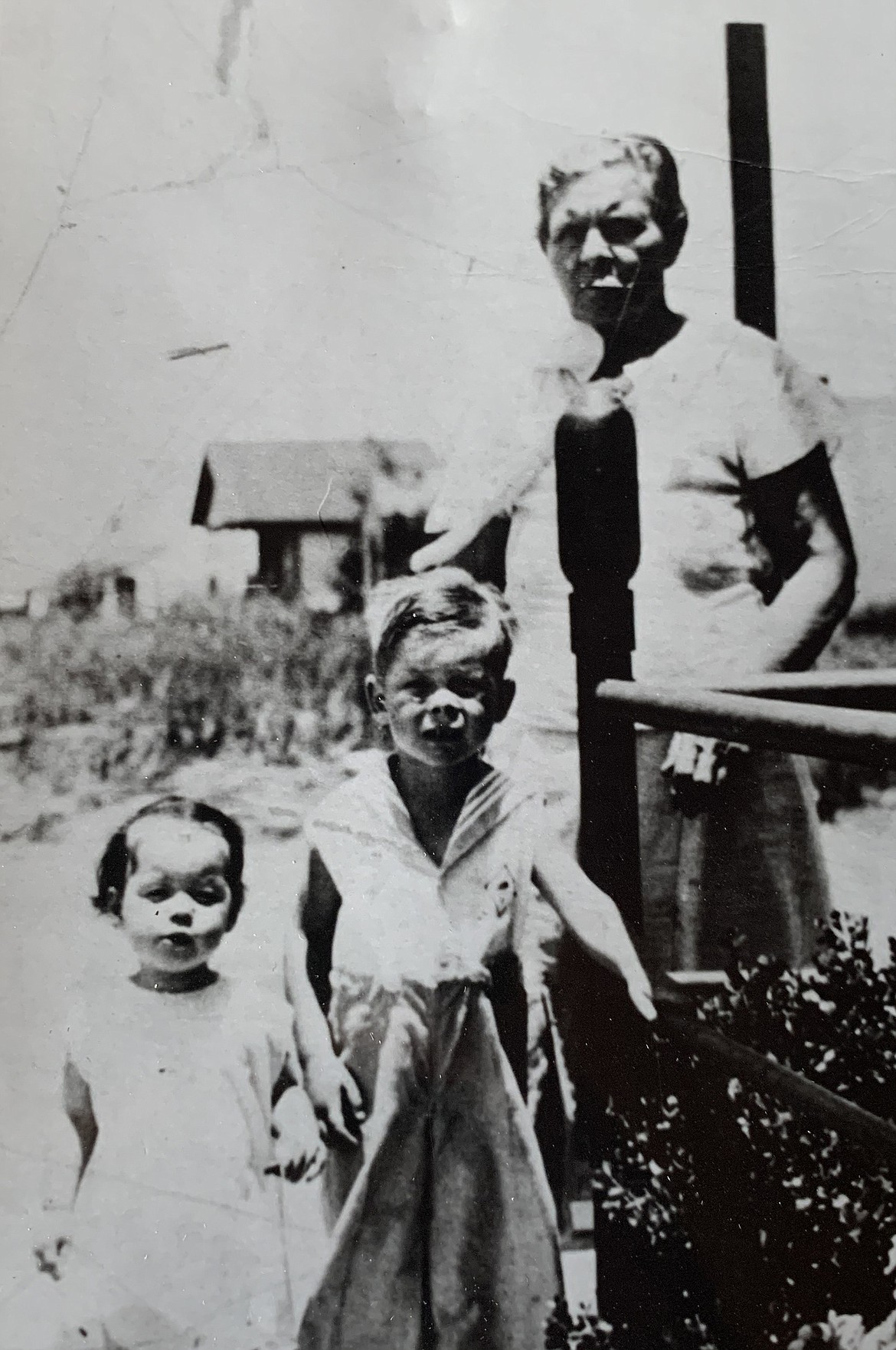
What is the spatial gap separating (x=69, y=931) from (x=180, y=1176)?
326mm

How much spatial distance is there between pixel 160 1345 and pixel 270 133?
5.05ft

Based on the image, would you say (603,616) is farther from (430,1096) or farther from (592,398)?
(430,1096)

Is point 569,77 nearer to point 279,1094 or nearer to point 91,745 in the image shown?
point 91,745

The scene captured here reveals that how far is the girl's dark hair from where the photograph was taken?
4.25 feet

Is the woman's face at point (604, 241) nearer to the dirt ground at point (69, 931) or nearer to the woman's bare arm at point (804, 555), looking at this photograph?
the woman's bare arm at point (804, 555)

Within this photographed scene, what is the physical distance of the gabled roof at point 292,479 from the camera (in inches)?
53.2

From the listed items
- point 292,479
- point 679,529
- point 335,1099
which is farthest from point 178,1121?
point 679,529

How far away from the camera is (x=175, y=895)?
51.1 inches

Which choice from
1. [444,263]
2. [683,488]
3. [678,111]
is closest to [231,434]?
[444,263]

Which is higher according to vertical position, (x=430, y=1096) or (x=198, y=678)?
(x=198, y=678)

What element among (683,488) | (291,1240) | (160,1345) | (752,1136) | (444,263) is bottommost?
(160,1345)

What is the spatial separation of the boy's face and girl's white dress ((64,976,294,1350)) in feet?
1.24

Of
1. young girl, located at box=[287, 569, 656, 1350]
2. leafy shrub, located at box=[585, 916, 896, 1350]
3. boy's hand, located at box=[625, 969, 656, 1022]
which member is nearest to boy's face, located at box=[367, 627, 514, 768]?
young girl, located at box=[287, 569, 656, 1350]

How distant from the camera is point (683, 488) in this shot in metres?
1.38
